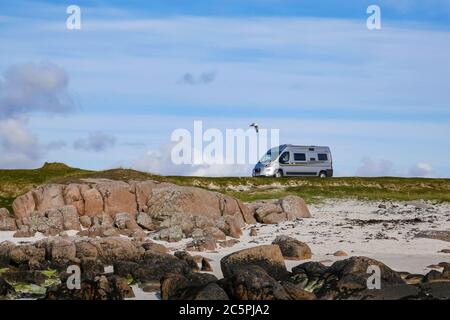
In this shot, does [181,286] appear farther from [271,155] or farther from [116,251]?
[271,155]

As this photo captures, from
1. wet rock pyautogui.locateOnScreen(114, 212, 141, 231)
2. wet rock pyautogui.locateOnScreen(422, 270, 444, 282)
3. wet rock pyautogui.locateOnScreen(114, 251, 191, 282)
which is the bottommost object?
wet rock pyautogui.locateOnScreen(422, 270, 444, 282)

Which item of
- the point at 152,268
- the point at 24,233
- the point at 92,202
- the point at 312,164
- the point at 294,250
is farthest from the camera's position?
the point at 312,164

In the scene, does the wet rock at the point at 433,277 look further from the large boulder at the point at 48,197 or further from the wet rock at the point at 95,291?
the large boulder at the point at 48,197

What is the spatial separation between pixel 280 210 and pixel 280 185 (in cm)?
1468

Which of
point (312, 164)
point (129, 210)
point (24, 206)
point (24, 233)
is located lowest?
point (24, 233)

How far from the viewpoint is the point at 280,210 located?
35312mm

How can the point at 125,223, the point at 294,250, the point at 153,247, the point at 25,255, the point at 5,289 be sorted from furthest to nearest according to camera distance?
1. the point at 125,223
2. the point at 153,247
3. the point at 294,250
4. the point at 25,255
5. the point at 5,289

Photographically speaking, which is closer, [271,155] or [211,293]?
[211,293]

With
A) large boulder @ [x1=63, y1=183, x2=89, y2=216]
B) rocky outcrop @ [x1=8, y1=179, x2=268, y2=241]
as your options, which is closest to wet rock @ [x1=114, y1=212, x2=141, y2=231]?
rocky outcrop @ [x1=8, y1=179, x2=268, y2=241]

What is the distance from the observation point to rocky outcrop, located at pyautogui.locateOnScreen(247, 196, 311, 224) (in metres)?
34.7

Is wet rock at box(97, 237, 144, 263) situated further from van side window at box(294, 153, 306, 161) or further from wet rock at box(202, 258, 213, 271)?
van side window at box(294, 153, 306, 161)

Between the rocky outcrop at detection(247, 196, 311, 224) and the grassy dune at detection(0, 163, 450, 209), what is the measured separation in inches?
242

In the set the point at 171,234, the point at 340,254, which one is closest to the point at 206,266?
the point at 340,254
